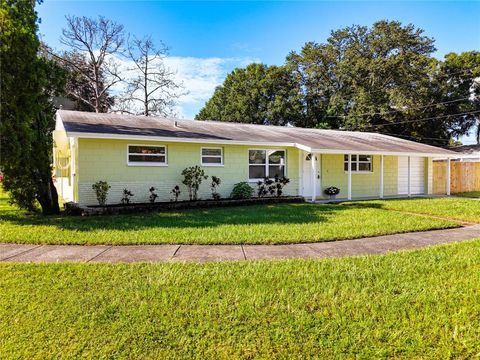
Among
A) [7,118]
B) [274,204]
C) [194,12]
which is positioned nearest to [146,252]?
[7,118]

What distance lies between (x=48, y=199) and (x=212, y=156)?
6.20 meters

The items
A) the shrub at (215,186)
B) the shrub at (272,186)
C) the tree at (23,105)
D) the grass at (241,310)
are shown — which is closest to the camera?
the grass at (241,310)

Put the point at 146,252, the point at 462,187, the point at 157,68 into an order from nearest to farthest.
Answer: the point at 146,252, the point at 462,187, the point at 157,68

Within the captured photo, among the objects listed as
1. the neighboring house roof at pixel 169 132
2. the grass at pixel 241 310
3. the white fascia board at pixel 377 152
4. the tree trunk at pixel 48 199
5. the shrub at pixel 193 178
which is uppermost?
the neighboring house roof at pixel 169 132

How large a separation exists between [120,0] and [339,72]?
88.2ft

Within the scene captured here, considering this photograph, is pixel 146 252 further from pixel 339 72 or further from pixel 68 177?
pixel 339 72

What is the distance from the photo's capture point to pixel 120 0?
15.2 metres

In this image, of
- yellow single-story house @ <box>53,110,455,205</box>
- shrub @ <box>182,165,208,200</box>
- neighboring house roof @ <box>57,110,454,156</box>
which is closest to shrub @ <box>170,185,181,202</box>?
yellow single-story house @ <box>53,110,455,205</box>

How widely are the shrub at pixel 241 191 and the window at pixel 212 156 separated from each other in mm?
1212

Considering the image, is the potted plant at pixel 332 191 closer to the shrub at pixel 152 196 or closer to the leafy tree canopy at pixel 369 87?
the shrub at pixel 152 196

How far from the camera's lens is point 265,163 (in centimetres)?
1477

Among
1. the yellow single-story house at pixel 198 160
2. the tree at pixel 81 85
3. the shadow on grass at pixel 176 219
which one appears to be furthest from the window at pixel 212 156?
the tree at pixel 81 85

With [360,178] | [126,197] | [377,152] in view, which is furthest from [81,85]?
[377,152]

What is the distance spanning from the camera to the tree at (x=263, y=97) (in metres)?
36.7
